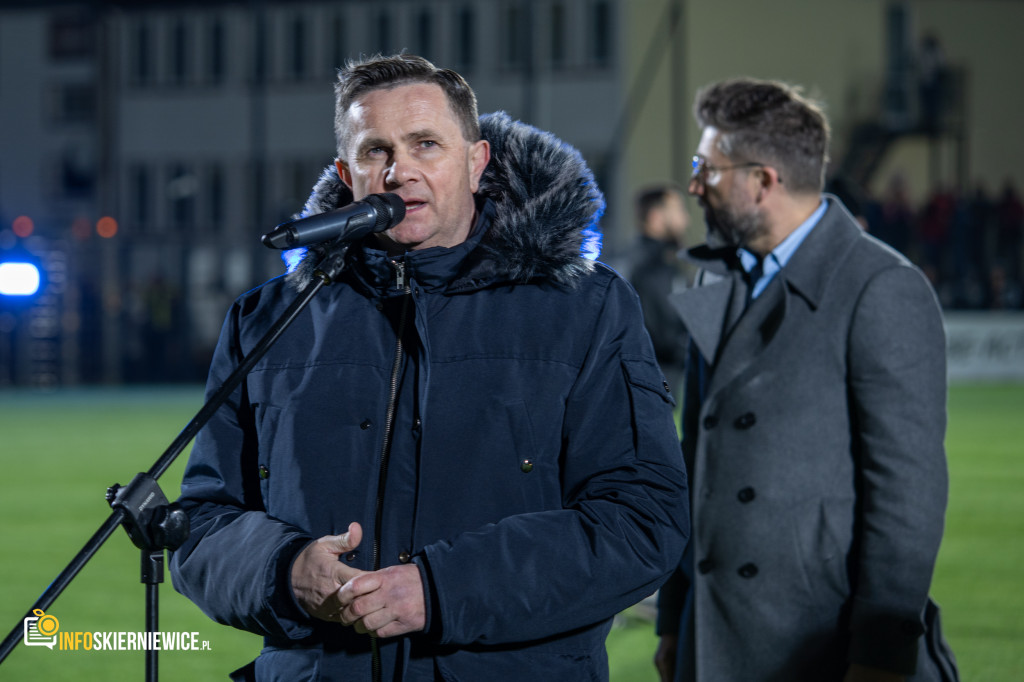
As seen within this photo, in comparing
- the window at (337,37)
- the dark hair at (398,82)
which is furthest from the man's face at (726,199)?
the window at (337,37)

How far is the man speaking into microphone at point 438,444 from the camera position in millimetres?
2402

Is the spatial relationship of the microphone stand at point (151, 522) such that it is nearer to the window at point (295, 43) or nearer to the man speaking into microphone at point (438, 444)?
the man speaking into microphone at point (438, 444)

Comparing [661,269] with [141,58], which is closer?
[661,269]

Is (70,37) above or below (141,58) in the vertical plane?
above

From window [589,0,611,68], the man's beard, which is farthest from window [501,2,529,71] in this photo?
the man's beard

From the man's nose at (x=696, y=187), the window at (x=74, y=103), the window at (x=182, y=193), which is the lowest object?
the window at (x=182, y=193)

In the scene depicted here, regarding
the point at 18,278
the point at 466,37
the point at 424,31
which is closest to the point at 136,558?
the point at 18,278

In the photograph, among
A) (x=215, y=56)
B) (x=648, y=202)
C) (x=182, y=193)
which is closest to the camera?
(x=648, y=202)

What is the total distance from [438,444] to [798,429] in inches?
42.4

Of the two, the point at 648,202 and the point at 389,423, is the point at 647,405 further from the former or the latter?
the point at 648,202

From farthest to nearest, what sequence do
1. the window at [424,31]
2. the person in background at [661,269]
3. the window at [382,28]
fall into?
1. the window at [382,28]
2. the window at [424,31]
3. the person in background at [661,269]

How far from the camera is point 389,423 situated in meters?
2.56

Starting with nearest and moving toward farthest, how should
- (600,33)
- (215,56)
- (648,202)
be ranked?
1. (648,202)
2. (600,33)
3. (215,56)

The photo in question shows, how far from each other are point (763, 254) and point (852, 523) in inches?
29.7
